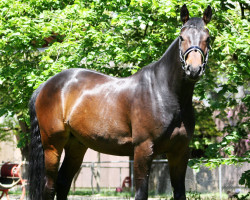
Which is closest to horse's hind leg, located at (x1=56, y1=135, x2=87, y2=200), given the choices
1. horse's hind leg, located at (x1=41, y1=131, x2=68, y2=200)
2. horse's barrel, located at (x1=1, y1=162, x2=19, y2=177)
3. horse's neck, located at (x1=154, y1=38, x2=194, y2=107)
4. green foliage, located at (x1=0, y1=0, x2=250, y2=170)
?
horse's hind leg, located at (x1=41, y1=131, x2=68, y2=200)

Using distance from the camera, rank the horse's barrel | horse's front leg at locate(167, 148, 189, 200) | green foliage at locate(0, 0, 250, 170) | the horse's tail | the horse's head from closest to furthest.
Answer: the horse's head < horse's front leg at locate(167, 148, 189, 200) < the horse's tail < green foliage at locate(0, 0, 250, 170) < the horse's barrel

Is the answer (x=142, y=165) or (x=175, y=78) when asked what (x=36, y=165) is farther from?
(x=175, y=78)

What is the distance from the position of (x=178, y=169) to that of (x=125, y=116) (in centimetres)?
88

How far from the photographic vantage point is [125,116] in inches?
203

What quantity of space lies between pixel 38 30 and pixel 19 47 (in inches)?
30.0

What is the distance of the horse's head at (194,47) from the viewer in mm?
4340

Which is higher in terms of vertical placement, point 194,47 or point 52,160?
point 194,47

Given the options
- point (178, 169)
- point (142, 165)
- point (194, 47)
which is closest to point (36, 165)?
point (142, 165)

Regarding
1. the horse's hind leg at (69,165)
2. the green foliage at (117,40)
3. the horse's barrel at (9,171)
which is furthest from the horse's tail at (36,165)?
the horse's barrel at (9,171)

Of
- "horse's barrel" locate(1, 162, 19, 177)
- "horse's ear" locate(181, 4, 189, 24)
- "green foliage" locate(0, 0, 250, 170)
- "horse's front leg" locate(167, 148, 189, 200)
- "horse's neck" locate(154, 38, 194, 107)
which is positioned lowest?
"horse's front leg" locate(167, 148, 189, 200)

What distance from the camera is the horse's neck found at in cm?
483

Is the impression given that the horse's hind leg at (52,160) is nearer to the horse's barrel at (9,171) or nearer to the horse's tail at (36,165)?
the horse's tail at (36,165)

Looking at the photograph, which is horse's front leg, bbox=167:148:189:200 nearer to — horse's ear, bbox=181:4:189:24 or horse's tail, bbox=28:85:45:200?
horse's ear, bbox=181:4:189:24

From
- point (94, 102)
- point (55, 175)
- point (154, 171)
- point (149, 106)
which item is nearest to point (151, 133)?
point (149, 106)
